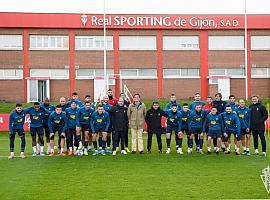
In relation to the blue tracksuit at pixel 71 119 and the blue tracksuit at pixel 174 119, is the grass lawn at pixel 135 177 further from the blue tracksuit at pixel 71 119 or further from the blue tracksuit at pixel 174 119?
the blue tracksuit at pixel 71 119

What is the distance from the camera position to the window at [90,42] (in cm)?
4356

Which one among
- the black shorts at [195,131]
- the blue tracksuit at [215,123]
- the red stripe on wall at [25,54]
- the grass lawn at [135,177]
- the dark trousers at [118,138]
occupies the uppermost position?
the red stripe on wall at [25,54]

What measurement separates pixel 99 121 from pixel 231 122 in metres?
4.68

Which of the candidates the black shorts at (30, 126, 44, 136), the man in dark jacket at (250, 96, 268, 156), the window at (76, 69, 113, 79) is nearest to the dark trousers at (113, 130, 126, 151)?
the black shorts at (30, 126, 44, 136)

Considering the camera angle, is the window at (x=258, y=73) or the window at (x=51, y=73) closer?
the window at (x=51, y=73)

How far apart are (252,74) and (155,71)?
8609 mm

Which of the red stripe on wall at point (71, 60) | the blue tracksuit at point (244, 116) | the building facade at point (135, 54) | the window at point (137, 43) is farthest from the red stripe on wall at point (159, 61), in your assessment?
the blue tracksuit at point (244, 116)

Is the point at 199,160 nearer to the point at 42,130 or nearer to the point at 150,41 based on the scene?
the point at 42,130

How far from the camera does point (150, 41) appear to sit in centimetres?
4400

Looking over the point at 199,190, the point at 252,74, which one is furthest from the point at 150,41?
the point at 199,190

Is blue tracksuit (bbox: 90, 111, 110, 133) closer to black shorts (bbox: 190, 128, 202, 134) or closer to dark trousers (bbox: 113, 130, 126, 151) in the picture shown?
dark trousers (bbox: 113, 130, 126, 151)

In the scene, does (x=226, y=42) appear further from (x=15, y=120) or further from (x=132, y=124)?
(x=15, y=120)

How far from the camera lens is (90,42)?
43656mm

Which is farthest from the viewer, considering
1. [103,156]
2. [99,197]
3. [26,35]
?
[26,35]
